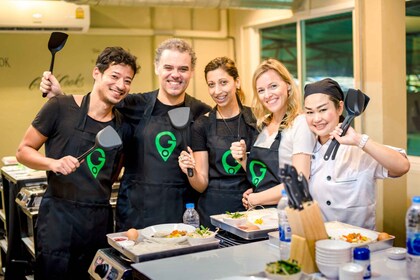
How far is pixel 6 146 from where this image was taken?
4.74m

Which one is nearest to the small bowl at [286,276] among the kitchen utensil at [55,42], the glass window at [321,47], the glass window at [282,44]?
the kitchen utensil at [55,42]

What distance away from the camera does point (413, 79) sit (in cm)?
396

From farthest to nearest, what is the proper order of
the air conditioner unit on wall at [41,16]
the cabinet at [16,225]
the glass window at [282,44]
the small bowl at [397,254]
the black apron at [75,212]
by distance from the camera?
the glass window at [282,44], the air conditioner unit on wall at [41,16], the cabinet at [16,225], the black apron at [75,212], the small bowl at [397,254]

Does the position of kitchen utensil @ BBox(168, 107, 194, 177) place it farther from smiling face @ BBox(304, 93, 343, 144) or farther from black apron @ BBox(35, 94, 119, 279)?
smiling face @ BBox(304, 93, 343, 144)

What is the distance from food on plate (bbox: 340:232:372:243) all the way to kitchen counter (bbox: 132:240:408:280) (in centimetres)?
6

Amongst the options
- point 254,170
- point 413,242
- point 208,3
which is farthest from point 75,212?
point 208,3

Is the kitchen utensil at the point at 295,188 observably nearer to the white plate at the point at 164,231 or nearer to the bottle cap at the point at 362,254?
the bottle cap at the point at 362,254

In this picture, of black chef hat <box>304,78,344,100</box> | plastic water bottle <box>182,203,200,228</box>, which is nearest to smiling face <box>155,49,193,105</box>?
plastic water bottle <box>182,203,200,228</box>

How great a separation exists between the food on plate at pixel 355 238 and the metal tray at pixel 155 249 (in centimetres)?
49

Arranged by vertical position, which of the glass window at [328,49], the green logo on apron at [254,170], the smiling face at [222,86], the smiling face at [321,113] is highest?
the glass window at [328,49]

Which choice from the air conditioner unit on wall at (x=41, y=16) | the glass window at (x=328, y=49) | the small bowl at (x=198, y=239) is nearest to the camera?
the small bowl at (x=198, y=239)

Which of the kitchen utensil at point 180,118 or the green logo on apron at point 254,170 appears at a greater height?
the kitchen utensil at point 180,118

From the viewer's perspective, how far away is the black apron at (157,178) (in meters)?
2.72

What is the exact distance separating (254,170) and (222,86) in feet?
1.53
